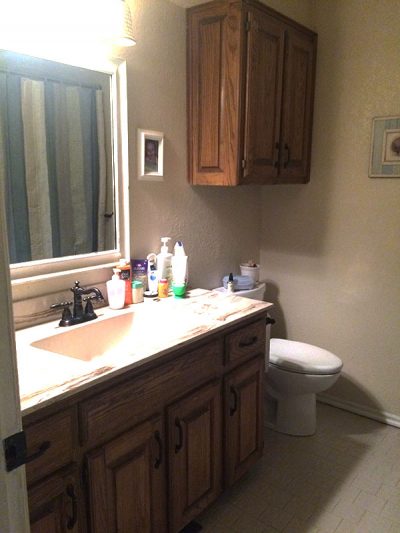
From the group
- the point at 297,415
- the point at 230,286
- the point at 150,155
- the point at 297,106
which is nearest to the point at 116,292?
the point at 150,155

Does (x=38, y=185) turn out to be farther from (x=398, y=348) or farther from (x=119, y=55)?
(x=398, y=348)

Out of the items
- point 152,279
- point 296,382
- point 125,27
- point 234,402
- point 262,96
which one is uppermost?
point 125,27

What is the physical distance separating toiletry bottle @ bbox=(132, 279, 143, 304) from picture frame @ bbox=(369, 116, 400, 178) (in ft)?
4.63

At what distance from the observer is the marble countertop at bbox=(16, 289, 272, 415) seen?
1.14 metres

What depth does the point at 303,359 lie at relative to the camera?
2.31 m

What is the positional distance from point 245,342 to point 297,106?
1.32 m

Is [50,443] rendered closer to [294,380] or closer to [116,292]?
[116,292]

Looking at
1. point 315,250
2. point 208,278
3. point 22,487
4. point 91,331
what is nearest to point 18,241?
point 91,331

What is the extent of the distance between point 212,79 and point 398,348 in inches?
67.4

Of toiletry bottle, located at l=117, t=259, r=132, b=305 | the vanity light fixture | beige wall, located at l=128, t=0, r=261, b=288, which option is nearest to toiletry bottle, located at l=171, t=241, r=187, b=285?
beige wall, located at l=128, t=0, r=261, b=288

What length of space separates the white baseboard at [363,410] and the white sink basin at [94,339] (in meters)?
1.56

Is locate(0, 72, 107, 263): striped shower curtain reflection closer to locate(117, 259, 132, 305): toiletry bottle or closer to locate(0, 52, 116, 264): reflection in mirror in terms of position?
locate(0, 52, 116, 264): reflection in mirror

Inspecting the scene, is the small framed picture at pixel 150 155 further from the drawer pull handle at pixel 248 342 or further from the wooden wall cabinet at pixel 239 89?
the drawer pull handle at pixel 248 342

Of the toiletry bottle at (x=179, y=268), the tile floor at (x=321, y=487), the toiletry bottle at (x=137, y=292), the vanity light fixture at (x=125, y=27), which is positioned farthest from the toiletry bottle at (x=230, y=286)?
the vanity light fixture at (x=125, y=27)
